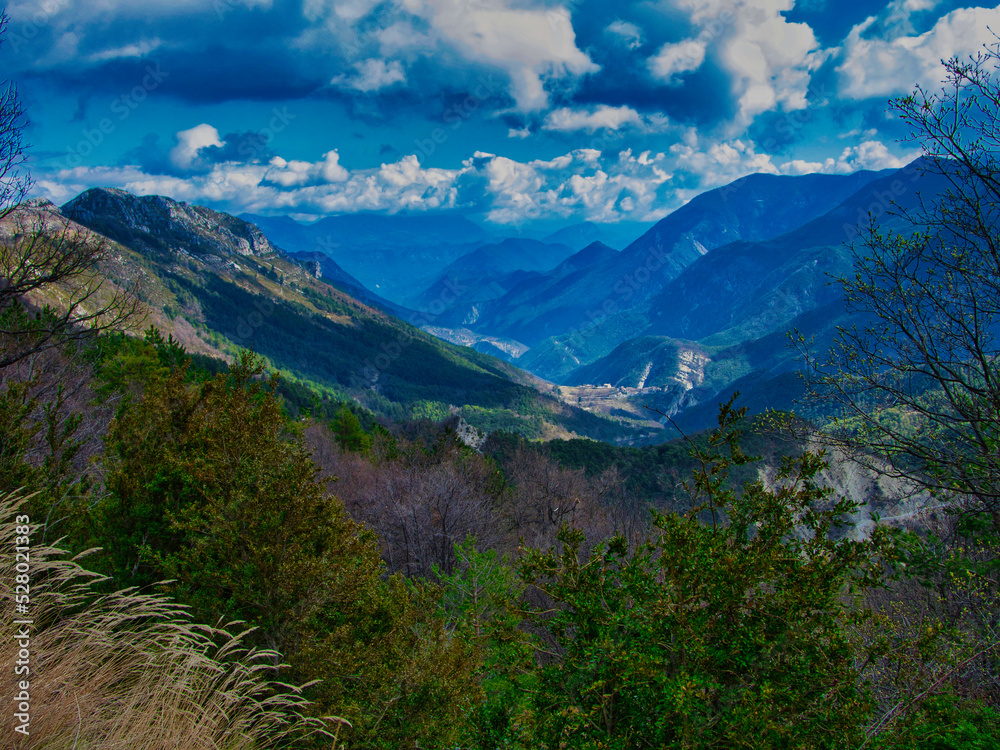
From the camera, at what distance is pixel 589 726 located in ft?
11.7

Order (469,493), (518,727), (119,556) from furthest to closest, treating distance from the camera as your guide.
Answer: (469,493) < (119,556) < (518,727)

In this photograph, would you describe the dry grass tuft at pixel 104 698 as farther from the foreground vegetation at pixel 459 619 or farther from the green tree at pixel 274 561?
the green tree at pixel 274 561

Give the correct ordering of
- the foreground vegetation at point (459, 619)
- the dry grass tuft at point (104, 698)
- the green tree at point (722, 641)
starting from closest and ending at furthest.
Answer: the dry grass tuft at point (104, 698)
the green tree at point (722, 641)
the foreground vegetation at point (459, 619)

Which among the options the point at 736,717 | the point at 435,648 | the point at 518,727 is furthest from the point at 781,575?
the point at 435,648

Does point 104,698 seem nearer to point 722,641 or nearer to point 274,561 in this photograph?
point 274,561

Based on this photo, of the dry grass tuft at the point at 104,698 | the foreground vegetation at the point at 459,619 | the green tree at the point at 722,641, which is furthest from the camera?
the foreground vegetation at the point at 459,619

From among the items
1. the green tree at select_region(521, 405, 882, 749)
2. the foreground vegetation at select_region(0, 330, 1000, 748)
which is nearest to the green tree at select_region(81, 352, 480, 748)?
the foreground vegetation at select_region(0, 330, 1000, 748)

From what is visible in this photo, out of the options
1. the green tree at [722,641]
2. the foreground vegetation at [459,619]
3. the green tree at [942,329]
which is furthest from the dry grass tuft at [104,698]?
the green tree at [942,329]

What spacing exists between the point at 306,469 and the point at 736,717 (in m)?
5.56

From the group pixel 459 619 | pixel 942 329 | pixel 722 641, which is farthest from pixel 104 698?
pixel 942 329

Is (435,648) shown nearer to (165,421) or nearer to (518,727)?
(518,727)

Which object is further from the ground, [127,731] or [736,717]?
[736,717]

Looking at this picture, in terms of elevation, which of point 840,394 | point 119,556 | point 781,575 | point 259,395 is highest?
point 840,394

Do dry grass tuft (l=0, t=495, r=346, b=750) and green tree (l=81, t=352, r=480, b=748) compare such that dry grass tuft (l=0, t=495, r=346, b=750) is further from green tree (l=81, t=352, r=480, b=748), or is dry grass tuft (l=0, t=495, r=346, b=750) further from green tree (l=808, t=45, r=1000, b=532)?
green tree (l=808, t=45, r=1000, b=532)
